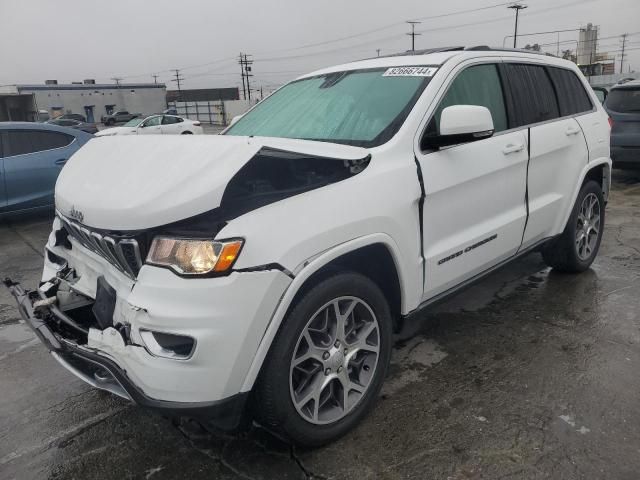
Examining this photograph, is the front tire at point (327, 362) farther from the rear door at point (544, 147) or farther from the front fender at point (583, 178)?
the front fender at point (583, 178)

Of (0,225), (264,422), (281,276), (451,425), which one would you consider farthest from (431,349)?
(0,225)

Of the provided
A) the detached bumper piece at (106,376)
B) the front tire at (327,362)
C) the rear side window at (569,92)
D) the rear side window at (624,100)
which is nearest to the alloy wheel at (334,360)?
the front tire at (327,362)

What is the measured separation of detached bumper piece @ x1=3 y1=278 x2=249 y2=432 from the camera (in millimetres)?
1967

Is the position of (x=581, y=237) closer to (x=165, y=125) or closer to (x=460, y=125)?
(x=460, y=125)

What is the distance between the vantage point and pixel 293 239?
2.08 metres

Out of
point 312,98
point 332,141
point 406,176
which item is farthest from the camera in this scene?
point 312,98

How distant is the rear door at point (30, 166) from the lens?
693 centimetres

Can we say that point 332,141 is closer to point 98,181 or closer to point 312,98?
point 312,98

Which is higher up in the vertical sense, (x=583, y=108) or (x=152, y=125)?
(x=583, y=108)

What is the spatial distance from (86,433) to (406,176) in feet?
6.93

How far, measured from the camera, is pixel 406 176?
260 cm

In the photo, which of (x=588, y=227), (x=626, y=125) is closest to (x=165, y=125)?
(x=626, y=125)

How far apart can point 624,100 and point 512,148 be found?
6618 mm

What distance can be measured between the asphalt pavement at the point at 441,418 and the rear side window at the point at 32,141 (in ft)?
13.3
